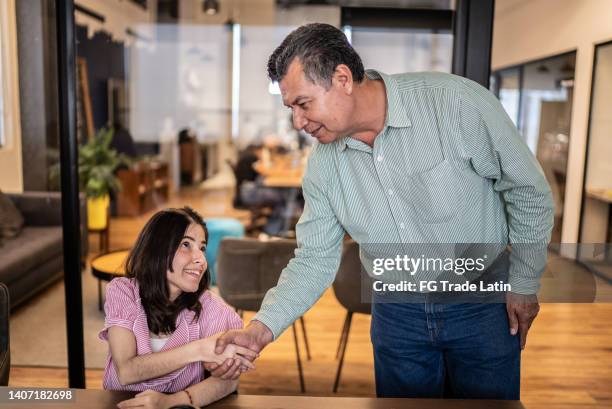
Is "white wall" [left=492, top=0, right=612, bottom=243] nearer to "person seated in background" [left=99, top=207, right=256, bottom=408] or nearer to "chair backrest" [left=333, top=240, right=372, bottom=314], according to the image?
"chair backrest" [left=333, top=240, right=372, bottom=314]

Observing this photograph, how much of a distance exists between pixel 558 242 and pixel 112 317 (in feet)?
4.02

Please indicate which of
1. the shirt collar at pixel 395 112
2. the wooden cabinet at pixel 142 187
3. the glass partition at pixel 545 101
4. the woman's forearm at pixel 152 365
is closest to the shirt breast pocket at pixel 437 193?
the shirt collar at pixel 395 112

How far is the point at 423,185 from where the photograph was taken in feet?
4.93

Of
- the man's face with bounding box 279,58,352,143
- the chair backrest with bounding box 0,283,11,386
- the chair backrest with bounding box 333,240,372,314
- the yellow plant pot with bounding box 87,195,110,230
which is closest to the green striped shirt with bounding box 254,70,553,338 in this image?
the man's face with bounding box 279,58,352,143

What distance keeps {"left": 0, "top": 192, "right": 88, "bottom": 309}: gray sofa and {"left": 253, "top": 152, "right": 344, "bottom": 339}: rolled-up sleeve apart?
163cm

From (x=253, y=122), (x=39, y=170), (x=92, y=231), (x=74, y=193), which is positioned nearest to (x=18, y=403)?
(x=74, y=193)

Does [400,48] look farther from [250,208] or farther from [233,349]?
[250,208]

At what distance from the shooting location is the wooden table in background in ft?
3.84

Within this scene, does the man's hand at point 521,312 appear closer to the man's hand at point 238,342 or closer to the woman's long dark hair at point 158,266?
the man's hand at point 238,342

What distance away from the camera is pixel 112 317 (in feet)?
5.07

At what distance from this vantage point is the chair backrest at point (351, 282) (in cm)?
215

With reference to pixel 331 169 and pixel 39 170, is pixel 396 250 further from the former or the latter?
pixel 39 170

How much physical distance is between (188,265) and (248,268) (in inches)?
47.1

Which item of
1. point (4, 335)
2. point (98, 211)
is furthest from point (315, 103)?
point (98, 211)
